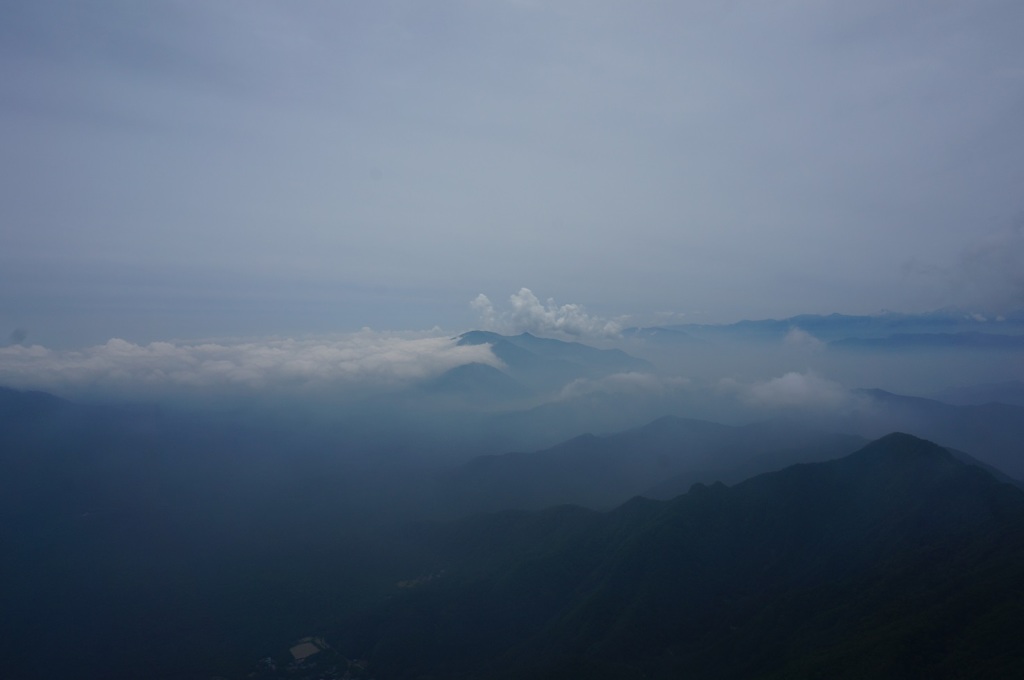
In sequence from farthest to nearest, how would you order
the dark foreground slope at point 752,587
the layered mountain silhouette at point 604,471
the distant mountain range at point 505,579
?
the layered mountain silhouette at point 604,471 < the distant mountain range at point 505,579 < the dark foreground slope at point 752,587

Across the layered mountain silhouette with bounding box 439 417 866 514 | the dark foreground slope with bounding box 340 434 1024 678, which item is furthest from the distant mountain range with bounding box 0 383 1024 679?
the layered mountain silhouette with bounding box 439 417 866 514

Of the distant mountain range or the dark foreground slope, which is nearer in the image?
the dark foreground slope

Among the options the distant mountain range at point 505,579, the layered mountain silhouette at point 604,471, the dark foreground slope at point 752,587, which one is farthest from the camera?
the layered mountain silhouette at point 604,471

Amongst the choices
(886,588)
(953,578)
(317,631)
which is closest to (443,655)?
(317,631)

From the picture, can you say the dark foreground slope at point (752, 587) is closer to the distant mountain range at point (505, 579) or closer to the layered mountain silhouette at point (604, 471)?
the distant mountain range at point (505, 579)

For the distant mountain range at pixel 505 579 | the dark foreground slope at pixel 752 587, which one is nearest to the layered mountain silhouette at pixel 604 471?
the distant mountain range at pixel 505 579

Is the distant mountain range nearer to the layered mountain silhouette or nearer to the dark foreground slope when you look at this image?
the dark foreground slope

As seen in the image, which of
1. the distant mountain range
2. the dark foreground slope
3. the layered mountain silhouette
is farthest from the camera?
the layered mountain silhouette

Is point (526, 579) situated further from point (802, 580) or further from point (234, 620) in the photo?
point (234, 620)

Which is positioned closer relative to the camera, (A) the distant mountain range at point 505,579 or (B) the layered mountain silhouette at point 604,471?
(A) the distant mountain range at point 505,579
